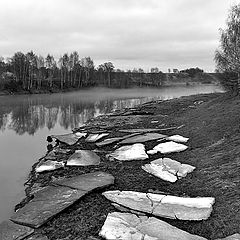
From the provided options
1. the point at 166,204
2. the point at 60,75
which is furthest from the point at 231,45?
the point at 60,75

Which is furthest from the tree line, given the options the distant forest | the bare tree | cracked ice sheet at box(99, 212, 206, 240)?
cracked ice sheet at box(99, 212, 206, 240)

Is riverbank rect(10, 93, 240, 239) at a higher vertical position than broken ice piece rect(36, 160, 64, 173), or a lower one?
higher

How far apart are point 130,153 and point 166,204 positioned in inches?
150

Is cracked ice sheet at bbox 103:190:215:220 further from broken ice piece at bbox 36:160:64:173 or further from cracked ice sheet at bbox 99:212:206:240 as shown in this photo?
broken ice piece at bbox 36:160:64:173

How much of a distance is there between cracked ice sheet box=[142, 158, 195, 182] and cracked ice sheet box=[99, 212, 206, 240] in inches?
81.4

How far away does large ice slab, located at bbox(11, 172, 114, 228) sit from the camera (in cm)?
521

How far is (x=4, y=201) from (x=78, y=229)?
113 inches

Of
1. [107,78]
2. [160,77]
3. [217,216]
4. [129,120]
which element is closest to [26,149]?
[129,120]

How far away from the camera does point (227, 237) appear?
162 inches

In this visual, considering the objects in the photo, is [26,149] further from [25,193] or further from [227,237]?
[227,237]

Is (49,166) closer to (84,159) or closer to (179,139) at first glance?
(84,159)

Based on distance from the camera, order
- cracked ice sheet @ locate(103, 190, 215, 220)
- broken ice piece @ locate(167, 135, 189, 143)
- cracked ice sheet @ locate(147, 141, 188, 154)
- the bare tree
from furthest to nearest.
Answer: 1. the bare tree
2. broken ice piece @ locate(167, 135, 189, 143)
3. cracked ice sheet @ locate(147, 141, 188, 154)
4. cracked ice sheet @ locate(103, 190, 215, 220)

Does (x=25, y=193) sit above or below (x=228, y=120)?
below

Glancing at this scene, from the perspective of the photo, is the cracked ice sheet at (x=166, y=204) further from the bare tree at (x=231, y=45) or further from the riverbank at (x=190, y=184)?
the bare tree at (x=231, y=45)
